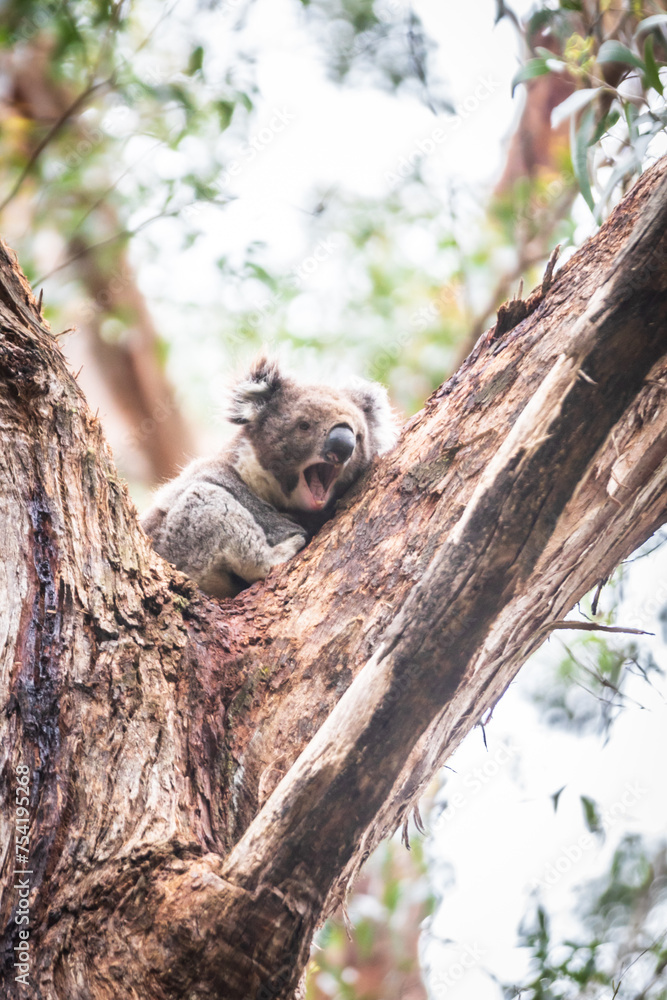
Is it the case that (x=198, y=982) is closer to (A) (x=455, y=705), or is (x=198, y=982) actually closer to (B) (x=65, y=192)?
(A) (x=455, y=705)

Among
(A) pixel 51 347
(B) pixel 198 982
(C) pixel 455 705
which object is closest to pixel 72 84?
(A) pixel 51 347

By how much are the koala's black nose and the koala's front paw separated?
37cm

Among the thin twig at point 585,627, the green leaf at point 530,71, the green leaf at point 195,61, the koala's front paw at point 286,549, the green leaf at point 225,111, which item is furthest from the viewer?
the green leaf at point 225,111

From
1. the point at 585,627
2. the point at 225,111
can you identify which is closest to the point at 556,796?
the point at 585,627

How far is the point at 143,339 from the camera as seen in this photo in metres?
5.95

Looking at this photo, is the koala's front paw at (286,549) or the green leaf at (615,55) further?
the koala's front paw at (286,549)

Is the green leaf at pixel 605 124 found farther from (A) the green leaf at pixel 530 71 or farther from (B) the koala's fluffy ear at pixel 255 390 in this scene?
(B) the koala's fluffy ear at pixel 255 390

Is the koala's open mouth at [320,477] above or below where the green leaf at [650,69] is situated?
below

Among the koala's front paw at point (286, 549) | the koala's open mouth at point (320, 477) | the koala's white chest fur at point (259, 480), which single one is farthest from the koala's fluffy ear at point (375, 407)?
the koala's front paw at point (286, 549)

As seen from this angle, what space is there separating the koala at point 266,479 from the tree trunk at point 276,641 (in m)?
0.61

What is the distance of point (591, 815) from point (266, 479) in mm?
1987

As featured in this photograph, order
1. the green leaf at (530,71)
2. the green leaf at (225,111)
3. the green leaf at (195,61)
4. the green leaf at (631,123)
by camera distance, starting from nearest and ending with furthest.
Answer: the green leaf at (631,123)
the green leaf at (530,71)
the green leaf at (195,61)
the green leaf at (225,111)

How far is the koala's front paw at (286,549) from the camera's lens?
3.02 m

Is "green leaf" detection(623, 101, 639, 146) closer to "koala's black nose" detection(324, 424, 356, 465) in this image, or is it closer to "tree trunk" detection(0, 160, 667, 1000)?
"tree trunk" detection(0, 160, 667, 1000)
